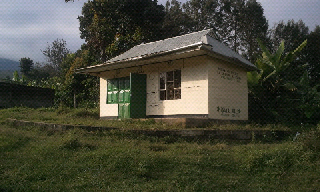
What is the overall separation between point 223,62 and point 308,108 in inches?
151

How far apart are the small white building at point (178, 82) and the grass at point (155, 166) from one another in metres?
2.85

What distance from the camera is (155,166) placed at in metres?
6.20

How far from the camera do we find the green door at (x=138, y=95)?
11.8 m

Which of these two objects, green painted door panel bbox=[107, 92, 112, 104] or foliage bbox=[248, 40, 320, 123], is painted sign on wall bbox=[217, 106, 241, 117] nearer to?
foliage bbox=[248, 40, 320, 123]

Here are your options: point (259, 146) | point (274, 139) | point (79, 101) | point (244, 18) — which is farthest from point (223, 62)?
point (244, 18)

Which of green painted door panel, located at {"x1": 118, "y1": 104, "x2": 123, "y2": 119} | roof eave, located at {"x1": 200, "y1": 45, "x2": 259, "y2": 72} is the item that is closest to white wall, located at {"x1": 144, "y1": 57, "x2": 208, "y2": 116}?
roof eave, located at {"x1": 200, "y1": 45, "x2": 259, "y2": 72}

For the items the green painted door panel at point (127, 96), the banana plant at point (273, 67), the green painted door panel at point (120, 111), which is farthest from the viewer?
the banana plant at point (273, 67)

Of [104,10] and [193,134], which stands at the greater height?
[104,10]

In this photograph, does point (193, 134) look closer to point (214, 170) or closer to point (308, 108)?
point (214, 170)

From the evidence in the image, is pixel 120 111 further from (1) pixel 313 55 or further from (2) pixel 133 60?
(1) pixel 313 55

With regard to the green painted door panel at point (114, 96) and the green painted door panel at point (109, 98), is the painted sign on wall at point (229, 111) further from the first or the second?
the green painted door panel at point (109, 98)

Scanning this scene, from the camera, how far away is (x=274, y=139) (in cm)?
942

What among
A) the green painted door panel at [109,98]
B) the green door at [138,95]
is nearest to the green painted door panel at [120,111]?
the green painted door panel at [109,98]

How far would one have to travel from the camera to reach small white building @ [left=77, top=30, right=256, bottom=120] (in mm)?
10539
